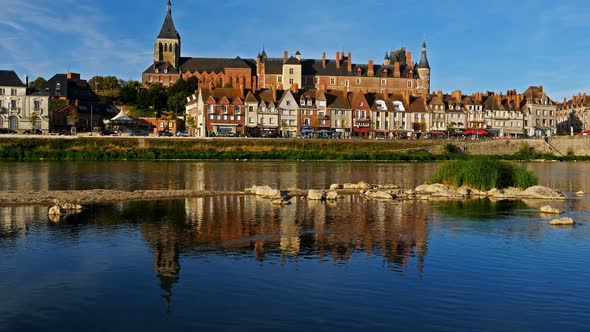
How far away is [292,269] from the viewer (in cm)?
1628

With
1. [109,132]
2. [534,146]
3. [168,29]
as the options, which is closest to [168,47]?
[168,29]

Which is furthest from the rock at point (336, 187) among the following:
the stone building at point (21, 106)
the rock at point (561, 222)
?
the stone building at point (21, 106)

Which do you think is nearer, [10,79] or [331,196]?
[331,196]

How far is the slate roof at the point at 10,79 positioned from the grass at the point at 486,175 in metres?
72.7

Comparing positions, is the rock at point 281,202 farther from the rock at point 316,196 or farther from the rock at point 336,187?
the rock at point 336,187

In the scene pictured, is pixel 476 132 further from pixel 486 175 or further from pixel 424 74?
pixel 486 175

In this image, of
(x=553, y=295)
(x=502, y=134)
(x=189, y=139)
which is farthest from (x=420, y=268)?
(x=502, y=134)

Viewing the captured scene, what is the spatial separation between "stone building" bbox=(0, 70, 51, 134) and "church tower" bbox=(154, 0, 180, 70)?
53.4m

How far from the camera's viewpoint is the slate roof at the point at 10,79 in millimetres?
88312

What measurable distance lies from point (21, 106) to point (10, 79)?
4228mm

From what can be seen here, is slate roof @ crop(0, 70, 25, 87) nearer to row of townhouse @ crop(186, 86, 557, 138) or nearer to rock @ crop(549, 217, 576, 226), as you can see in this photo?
row of townhouse @ crop(186, 86, 557, 138)

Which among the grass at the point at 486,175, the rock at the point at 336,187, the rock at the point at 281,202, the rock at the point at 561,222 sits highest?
the grass at the point at 486,175

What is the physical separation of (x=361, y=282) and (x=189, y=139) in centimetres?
6695

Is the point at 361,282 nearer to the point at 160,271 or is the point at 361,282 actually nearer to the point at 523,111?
the point at 160,271
